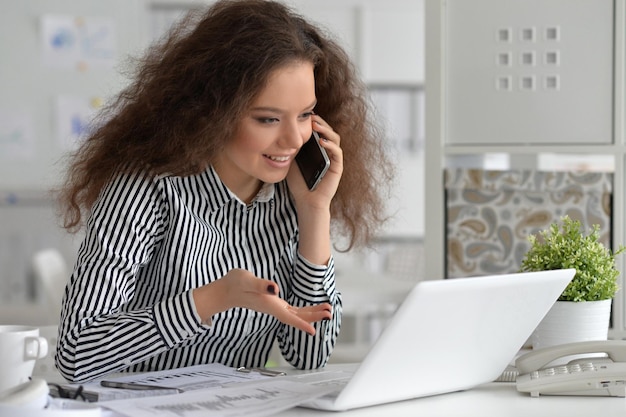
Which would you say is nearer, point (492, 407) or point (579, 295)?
point (492, 407)

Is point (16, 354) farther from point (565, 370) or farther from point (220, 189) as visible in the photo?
point (565, 370)

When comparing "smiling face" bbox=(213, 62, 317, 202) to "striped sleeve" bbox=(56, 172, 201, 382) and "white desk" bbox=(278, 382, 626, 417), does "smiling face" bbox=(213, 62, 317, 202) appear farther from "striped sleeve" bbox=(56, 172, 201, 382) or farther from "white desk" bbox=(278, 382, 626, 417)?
"white desk" bbox=(278, 382, 626, 417)

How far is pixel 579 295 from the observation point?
149 centimetres

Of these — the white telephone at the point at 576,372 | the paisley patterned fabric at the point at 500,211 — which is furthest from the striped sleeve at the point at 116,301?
the paisley patterned fabric at the point at 500,211

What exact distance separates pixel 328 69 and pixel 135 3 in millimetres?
3452

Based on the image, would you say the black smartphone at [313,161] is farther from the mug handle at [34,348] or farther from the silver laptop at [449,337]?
the mug handle at [34,348]

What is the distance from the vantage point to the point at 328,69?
1744 millimetres

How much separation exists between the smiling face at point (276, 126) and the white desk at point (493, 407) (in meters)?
0.51

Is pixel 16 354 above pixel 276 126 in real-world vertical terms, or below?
below

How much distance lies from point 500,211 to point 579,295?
798mm

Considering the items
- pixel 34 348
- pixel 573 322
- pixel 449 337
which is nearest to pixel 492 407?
pixel 449 337

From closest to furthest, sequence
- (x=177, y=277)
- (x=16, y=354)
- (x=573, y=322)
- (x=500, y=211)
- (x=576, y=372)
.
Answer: (x=16, y=354), (x=576, y=372), (x=573, y=322), (x=177, y=277), (x=500, y=211)

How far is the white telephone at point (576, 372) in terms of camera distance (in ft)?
4.16

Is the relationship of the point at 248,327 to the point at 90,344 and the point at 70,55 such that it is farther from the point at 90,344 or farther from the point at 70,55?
the point at 70,55
